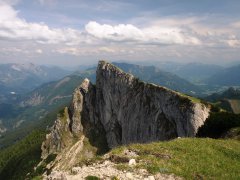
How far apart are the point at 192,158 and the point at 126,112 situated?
10109cm

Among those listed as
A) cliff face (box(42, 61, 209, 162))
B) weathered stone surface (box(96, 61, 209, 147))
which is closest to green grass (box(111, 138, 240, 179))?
weathered stone surface (box(96, 61, 209, 147))

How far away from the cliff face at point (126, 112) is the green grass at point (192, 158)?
142ft

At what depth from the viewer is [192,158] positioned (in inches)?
1297

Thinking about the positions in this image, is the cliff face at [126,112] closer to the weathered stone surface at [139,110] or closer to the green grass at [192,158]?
the weathered stone surface at [139,110]

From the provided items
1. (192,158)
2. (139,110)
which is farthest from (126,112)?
(192,158)

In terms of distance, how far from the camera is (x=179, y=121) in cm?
9081

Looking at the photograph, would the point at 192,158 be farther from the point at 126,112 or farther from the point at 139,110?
the point at 126,112

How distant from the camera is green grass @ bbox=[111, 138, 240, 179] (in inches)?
1120

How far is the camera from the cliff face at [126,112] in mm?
90637

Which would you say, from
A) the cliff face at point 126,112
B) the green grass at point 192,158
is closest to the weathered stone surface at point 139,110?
the cliff face at point 126,112

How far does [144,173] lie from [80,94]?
446 feet

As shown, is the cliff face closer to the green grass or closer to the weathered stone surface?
the weathered stone surface

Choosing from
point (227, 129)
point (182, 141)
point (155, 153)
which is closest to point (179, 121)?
point (227, 129)

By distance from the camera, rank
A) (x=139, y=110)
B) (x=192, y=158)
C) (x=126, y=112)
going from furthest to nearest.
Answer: (x=126, y=112) → (x=139, y=110) → (x=192, y=158)
